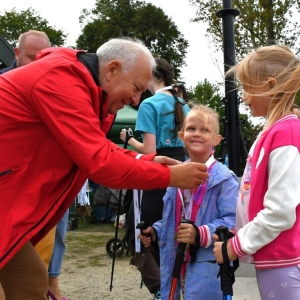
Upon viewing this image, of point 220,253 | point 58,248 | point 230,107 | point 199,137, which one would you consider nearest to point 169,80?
point 230,107

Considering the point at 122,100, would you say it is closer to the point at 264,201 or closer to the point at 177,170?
the point at 177,170

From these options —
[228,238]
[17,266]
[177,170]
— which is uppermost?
[177,170]

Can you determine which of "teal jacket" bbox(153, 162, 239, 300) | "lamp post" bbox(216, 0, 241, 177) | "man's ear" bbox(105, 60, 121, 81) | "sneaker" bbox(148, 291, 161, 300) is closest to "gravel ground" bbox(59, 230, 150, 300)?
"sneaker" bbox(148, 291, 161, 300)

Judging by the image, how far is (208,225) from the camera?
2629 mm

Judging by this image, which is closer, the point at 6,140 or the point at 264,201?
the point at 264,201

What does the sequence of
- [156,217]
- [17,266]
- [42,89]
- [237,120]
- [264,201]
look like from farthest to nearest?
[237,120] → [156,217] → [17,266] → [42,89] → [264,201]

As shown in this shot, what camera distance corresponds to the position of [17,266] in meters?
2.55

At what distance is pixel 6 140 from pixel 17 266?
0.70 metres

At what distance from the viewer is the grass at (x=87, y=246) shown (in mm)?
6336

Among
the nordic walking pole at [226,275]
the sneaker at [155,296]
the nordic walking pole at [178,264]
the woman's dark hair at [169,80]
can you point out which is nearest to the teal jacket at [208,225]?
the nordic walking pole at [178,264]

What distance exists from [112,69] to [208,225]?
968 millimetres

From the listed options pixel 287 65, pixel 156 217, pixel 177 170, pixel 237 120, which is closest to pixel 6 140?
pixel 177 170

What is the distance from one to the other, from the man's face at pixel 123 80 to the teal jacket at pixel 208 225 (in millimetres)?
654

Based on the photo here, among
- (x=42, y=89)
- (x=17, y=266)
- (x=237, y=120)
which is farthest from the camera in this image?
(x=237, y=120)
